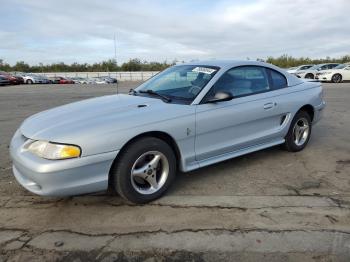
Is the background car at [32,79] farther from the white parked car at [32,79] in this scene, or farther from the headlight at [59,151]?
the headlight at [59,151]

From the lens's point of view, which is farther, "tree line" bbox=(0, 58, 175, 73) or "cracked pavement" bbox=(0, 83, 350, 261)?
"tree line" bbox=(0, 58, 175, 73)

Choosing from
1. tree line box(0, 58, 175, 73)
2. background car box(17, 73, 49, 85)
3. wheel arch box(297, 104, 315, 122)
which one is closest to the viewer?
wheel arch box(297, 104, 315, 122)

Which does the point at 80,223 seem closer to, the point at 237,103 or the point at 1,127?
the point at 237,103

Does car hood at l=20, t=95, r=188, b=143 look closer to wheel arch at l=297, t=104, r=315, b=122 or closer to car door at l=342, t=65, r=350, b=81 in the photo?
wheel arch at l=297, t=104, r=315, b=122

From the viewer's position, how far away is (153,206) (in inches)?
150

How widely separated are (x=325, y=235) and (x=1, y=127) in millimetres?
7288

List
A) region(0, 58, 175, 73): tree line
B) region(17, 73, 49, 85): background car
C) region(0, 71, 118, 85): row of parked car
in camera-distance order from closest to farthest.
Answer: region(0, 71, 118, 85): row of parked car, region(17, 73, 49, 85): background car, region(0, 58, 175, 73): tree line

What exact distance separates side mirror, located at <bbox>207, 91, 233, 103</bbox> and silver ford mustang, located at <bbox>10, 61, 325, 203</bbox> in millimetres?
11

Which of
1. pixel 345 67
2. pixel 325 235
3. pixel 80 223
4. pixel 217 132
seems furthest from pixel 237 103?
pixel 345 67

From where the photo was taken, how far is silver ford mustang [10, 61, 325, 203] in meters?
3.38

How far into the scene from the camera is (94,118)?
12.1 ft

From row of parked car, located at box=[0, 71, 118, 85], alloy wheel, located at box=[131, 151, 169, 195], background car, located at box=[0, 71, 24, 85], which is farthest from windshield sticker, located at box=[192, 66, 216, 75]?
background car, located at box=[0, 71, 24, 85]

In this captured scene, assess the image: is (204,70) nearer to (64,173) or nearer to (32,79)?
(64,173)

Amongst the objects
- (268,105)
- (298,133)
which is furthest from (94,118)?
(298,133)
